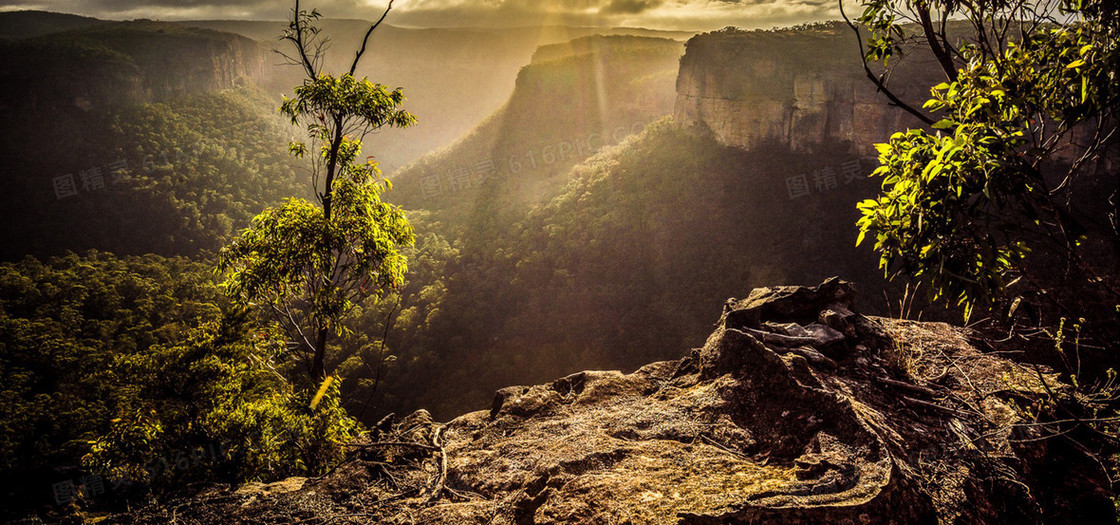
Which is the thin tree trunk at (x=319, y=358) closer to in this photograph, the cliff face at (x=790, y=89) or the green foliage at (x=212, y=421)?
the green foliage at (x=212, y=421)

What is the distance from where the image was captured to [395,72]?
125 m

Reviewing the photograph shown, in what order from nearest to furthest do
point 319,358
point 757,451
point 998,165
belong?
point 998,165 < point 757,451 < point 319,358

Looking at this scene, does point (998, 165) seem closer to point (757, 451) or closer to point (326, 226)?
point (757, 451)

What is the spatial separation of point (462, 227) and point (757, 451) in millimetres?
47714

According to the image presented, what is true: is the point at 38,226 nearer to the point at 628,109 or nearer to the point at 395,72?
the point at 628,109

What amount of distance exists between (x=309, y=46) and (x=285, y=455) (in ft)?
17.1

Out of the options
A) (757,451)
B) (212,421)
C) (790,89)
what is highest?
(790,89)

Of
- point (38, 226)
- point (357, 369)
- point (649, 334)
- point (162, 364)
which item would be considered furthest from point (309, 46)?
point (38, 226)

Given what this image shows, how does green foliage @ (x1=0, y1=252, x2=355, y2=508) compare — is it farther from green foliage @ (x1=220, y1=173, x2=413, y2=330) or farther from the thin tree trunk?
green foliage @ (x1=220, y1=173, x2=413, y2=330)

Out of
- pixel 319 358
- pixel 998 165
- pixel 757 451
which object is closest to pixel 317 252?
pixel 319 358

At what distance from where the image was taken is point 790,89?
41250mm

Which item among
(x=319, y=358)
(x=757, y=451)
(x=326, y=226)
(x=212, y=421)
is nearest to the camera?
(x=757, y=451)

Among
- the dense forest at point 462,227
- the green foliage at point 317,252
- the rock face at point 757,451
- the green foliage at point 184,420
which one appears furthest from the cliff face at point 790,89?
the green foliage at point 184,420

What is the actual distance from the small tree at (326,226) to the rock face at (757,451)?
2214mm
